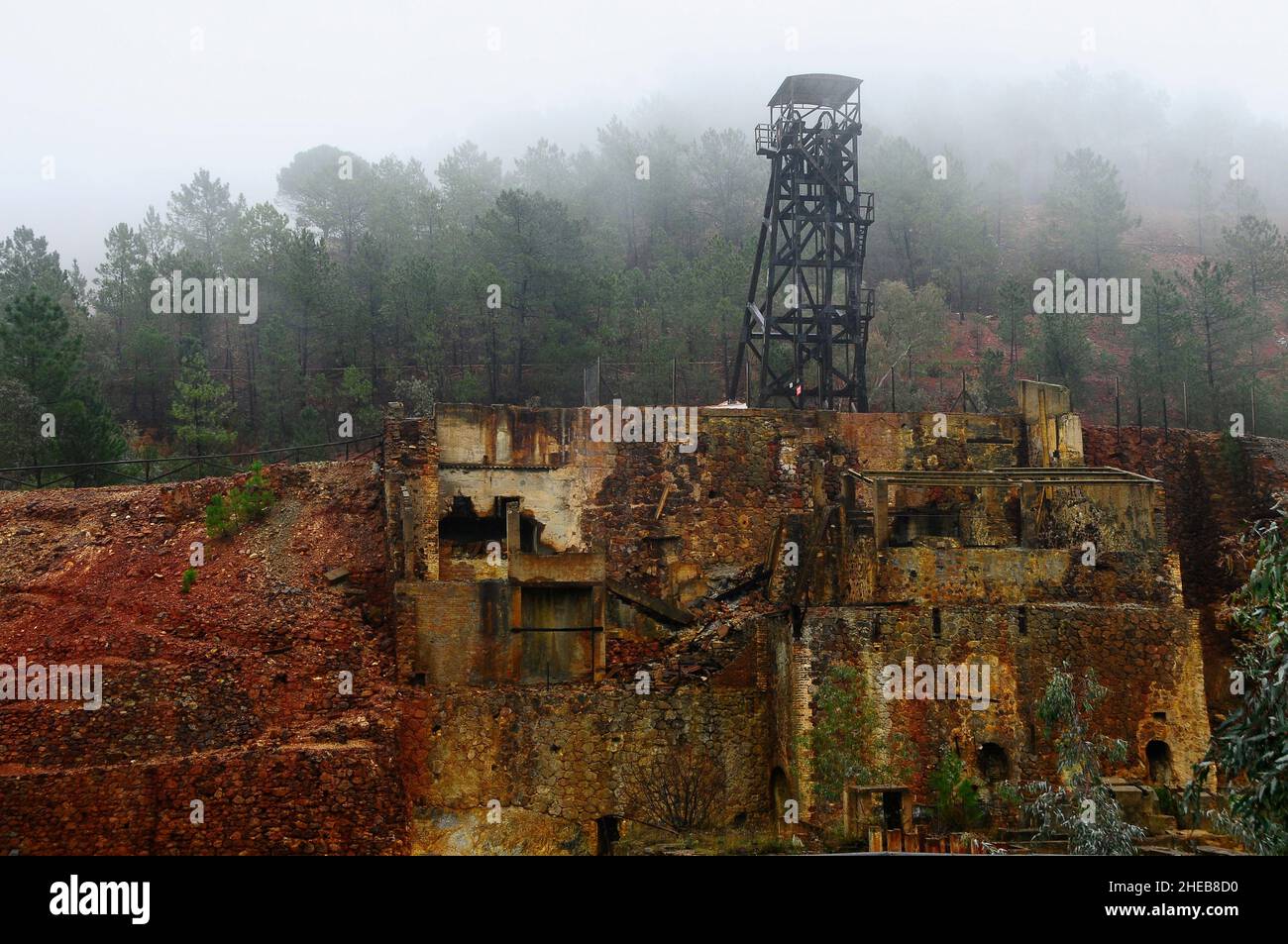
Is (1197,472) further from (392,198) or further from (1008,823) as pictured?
(392,198)

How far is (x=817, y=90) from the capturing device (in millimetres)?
35625

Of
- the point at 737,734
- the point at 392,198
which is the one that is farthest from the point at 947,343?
the point at 737,734

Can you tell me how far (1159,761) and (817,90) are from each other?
18780 mm

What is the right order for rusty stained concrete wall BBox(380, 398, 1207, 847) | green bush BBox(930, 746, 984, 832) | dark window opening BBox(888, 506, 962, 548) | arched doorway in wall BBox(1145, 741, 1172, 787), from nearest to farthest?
1. green bush BBox(930, 746, 984, 832)
2. rusty stained concrete wall BBox(380, 398, 1207, 847)
3. arched doorway in wall BBox(1145, 741, 1172, 787)
4. dark window opening BBox(888, 506, 962, 548)

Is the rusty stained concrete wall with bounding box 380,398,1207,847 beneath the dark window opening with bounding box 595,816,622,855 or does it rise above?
above

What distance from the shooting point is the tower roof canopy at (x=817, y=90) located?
35.4 meters

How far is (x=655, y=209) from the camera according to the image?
6769 cm

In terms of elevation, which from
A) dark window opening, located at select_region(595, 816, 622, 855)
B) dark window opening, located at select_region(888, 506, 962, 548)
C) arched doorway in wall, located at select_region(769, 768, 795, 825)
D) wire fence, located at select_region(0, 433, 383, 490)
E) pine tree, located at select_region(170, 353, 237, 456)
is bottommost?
dark window opening, located at select_region(595, 816, 622, 855)

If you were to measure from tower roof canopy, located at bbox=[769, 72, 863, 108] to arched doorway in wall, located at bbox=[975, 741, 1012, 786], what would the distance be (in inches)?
719

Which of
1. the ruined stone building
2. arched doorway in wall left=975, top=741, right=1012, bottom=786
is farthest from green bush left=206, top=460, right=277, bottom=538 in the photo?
arched doorway in wall left=975, top=741, right=1012, bottom=786

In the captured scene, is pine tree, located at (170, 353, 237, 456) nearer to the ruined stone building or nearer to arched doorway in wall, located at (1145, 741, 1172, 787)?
the ruined stone building

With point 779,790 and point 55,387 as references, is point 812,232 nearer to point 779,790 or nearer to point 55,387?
point 779,790

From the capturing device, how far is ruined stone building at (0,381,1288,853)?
21.8 metres
